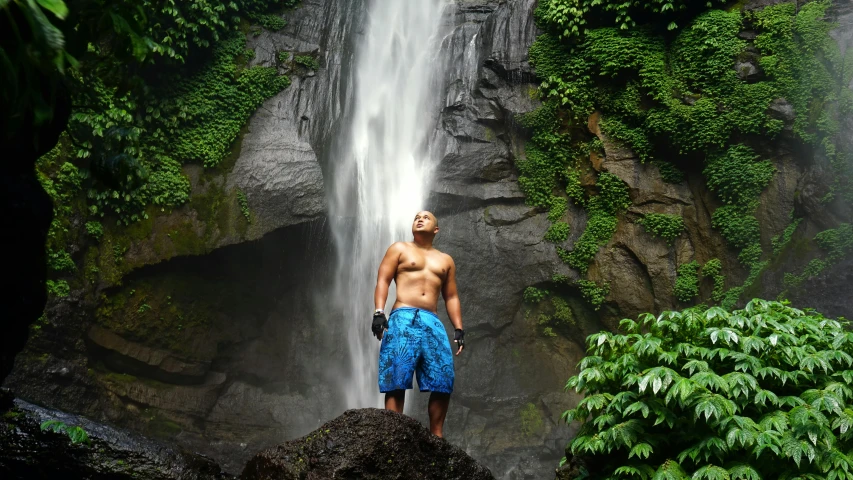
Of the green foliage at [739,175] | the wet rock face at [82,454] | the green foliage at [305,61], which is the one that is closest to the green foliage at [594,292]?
the green foliage at [739,175]

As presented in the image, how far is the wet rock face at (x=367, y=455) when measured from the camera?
4227 millimetres

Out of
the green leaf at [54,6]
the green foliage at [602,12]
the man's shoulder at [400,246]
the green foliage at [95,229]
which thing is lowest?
the green leaf at [54,6]

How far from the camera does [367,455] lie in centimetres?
425

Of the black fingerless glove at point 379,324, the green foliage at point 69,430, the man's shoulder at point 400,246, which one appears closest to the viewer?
the green foliage at point 69,430

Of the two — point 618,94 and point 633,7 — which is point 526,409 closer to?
point 618,94

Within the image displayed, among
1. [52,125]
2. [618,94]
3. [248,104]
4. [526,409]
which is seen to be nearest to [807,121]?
[618,94]

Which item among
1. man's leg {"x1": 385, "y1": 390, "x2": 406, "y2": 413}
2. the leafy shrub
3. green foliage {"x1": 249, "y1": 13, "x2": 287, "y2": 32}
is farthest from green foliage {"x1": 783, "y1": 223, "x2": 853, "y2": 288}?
green foliage {"x1": 249, "y1": 13, "x2": 287, "y2": 32}

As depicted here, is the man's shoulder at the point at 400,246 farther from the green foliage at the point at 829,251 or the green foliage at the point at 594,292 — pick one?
the green foliage at the point at 829,251

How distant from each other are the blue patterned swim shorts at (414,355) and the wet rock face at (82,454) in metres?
1.62

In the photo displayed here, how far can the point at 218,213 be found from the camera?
10383 mm

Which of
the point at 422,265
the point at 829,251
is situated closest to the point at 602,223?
the point at 829,251

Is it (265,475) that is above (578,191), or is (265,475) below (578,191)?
below

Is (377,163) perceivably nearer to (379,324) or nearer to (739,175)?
(739,175)

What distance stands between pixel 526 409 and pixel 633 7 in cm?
675
